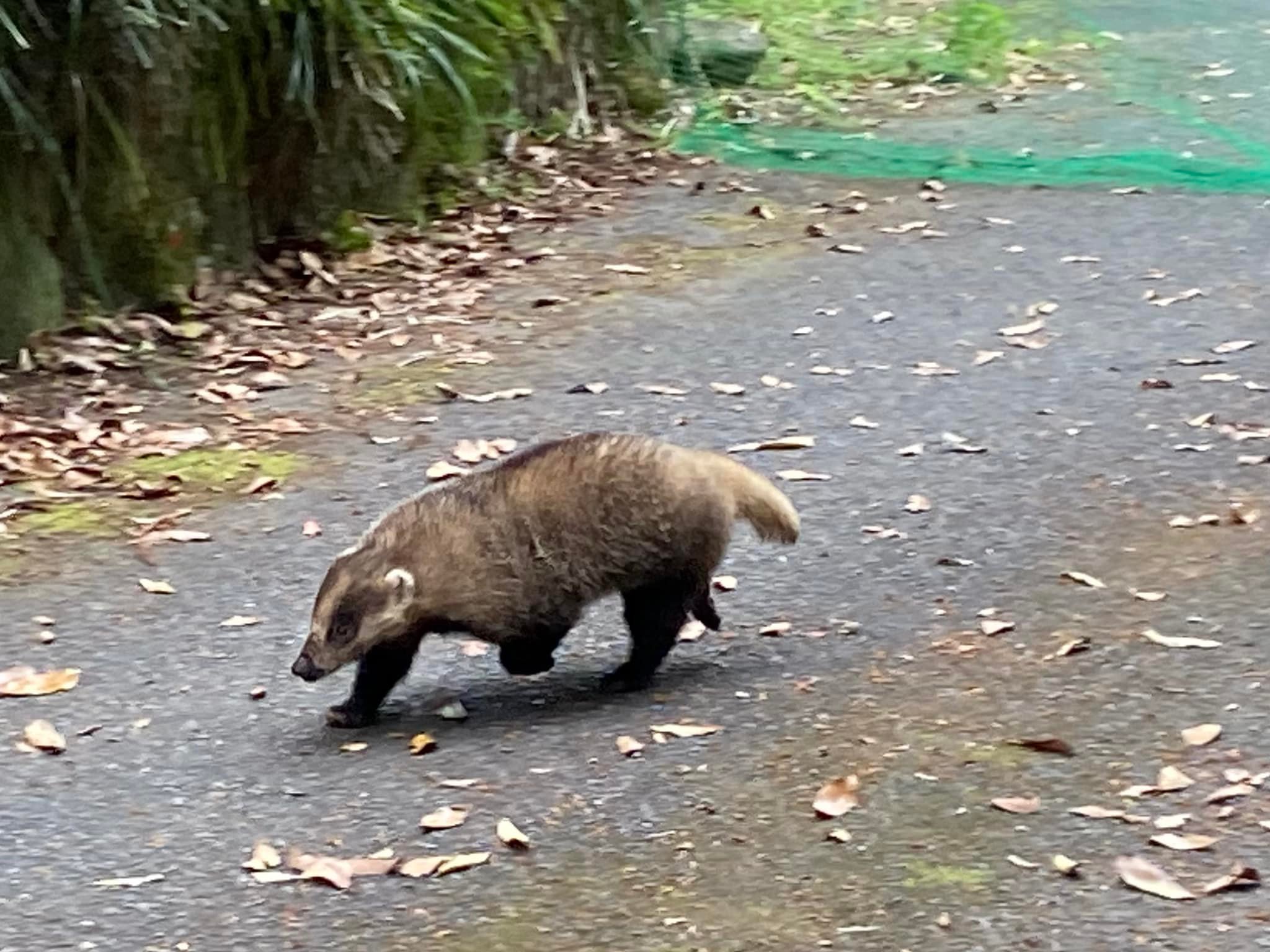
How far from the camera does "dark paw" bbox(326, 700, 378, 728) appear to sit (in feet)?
17.1

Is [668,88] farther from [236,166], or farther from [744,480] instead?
[744,480]

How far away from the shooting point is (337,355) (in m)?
8.63

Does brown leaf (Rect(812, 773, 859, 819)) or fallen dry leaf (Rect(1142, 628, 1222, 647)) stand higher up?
brown leaf (Rect(812, 773, 859, 819))

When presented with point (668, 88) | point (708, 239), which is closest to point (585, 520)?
point (708, 239)

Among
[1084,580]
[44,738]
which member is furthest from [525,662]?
[1084,580]

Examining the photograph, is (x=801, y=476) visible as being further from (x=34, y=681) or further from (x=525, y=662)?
(x=34, y=681)

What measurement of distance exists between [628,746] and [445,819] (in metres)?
0.55

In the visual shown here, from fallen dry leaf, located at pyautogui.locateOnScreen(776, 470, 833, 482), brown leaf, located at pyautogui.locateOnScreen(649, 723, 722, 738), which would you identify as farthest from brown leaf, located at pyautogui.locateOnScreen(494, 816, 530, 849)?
fallen dry leaf, located at pyautogui.locateOnScreen(776, 470, 833, 482)

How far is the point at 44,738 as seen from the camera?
16.9 ft

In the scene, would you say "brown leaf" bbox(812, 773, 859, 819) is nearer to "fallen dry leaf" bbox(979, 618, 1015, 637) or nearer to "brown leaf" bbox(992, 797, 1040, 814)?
"brown leaf" bbox(992, 797, 1040, 814)

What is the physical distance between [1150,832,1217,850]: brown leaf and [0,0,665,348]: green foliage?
5375mm

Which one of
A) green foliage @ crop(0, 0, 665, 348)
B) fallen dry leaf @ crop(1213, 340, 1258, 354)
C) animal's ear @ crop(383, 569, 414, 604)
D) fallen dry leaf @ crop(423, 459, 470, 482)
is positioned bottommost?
fallen dry leaf @ crop(1213, 340, 1258, 354)

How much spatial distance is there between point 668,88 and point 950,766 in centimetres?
900

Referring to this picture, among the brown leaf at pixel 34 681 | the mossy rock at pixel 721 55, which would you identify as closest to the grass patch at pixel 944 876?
the brown leaf at pixel 34 681
